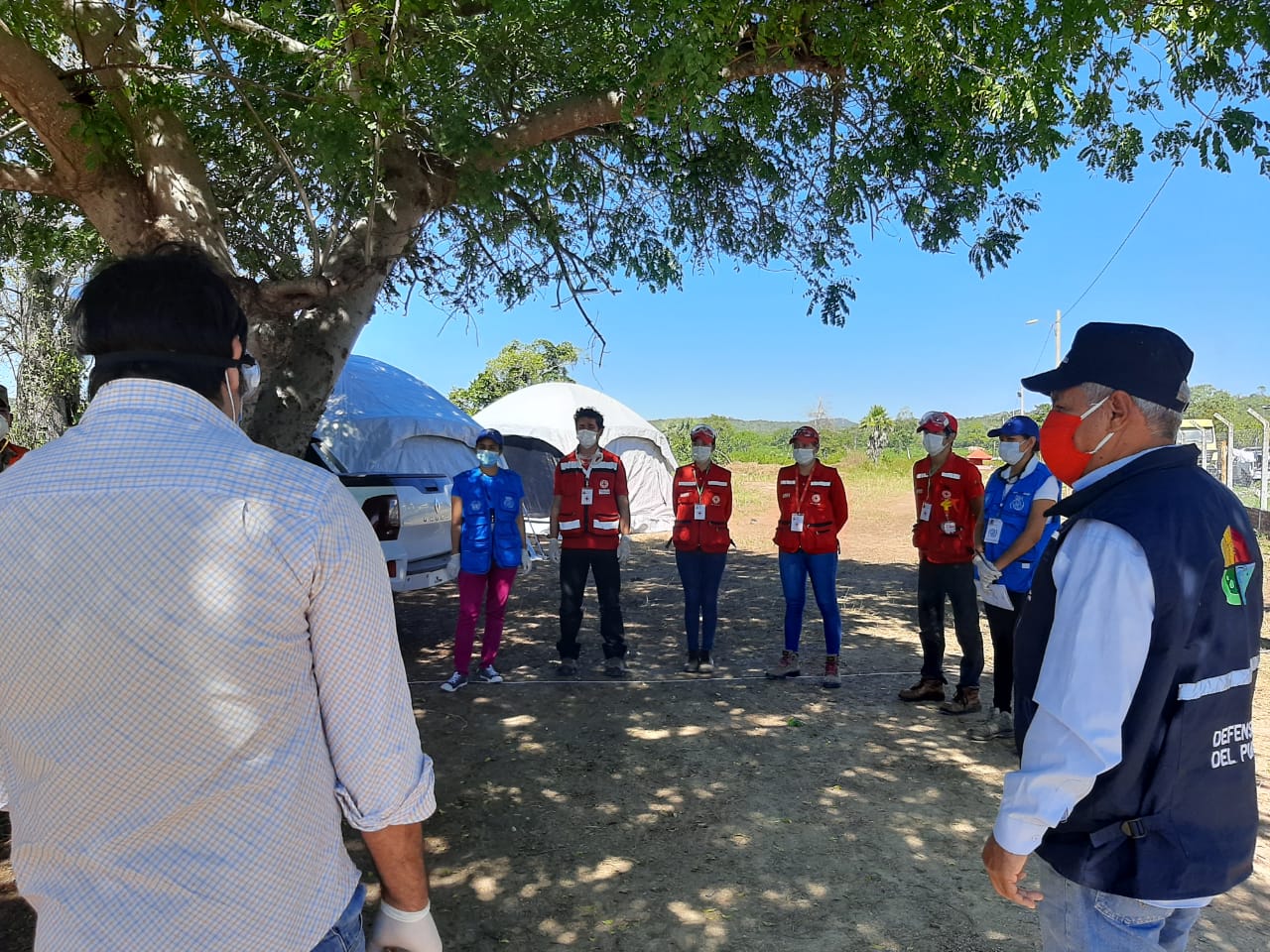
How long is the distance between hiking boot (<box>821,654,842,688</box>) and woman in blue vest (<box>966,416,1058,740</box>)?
3.86 feet

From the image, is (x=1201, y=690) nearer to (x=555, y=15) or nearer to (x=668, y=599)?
(x=555, y=15)

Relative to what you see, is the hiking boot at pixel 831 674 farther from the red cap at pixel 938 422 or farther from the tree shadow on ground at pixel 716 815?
the red cap at pixel 938 422

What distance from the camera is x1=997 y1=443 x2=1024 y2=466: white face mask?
207 inches

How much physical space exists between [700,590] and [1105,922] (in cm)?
517

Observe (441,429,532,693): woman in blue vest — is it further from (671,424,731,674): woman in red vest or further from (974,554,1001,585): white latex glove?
(974,554,1001,585): white latex glove

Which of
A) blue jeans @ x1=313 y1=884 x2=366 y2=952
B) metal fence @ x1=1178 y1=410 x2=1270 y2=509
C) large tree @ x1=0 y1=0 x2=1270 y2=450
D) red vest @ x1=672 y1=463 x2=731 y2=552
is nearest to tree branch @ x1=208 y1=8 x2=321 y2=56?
large tree @ x1=0 y1=0 x2=1270 y2=450

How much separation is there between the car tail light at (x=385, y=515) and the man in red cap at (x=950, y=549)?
381 centimetres

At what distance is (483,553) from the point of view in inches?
249

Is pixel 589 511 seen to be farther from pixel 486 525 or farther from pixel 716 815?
pixel 716 815

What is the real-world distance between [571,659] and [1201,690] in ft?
17.7

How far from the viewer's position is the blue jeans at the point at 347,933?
4.14 ft

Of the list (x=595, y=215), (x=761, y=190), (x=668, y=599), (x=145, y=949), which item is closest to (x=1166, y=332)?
(x=145, y=949)

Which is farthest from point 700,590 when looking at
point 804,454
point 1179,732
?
point 1179,732

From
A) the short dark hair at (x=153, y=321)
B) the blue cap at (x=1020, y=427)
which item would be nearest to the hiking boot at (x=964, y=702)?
the blue cap at (x=1020, y=427)
